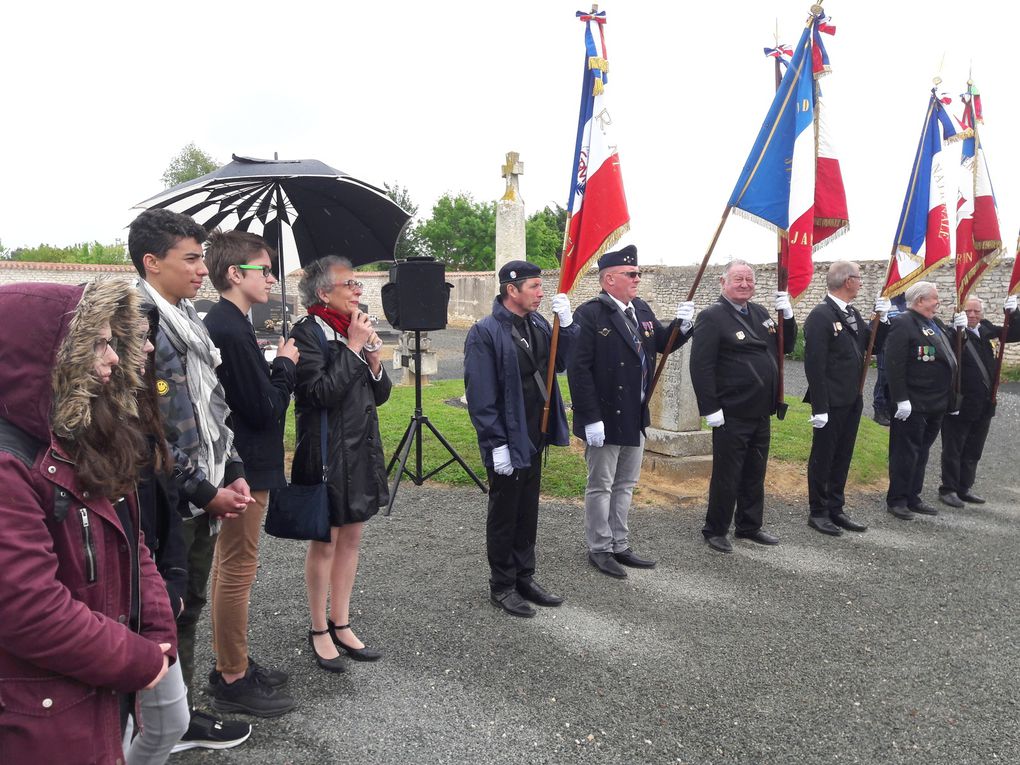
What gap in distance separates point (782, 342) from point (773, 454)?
270 cm

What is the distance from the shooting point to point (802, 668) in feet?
11.7

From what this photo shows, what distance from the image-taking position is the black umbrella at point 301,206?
3.99 metres

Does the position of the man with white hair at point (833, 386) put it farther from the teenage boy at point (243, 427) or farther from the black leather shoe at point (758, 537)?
the teenage boy at point (243, 427)

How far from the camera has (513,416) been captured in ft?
13.3

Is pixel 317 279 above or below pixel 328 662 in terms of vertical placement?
above

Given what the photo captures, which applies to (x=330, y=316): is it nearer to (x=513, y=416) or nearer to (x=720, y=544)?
(x=513, y=416)

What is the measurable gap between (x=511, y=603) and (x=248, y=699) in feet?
5.08

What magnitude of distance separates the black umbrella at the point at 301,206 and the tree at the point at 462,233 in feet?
134

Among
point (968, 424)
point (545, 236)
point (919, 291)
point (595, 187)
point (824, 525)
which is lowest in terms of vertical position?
point (824, 525)

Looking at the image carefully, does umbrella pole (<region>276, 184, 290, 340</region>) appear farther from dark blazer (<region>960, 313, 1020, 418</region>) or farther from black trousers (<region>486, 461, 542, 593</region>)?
dark blazer (<region>960, 313, 1020, 418</region>)

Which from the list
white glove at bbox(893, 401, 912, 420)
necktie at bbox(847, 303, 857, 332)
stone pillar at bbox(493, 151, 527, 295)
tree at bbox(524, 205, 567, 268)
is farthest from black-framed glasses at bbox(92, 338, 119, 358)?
tree at bbox(524, 205, 567, 268)

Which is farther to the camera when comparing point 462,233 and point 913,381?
point 462,233

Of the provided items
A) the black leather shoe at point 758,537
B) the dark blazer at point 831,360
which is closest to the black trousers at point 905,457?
the dark blazer at point 831,360

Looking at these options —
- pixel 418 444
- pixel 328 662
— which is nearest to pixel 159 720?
pixel 328 662
